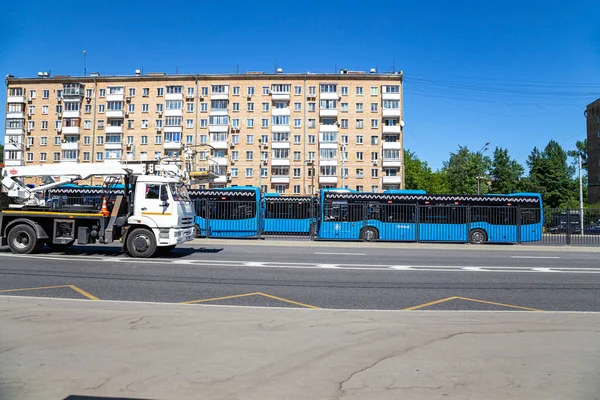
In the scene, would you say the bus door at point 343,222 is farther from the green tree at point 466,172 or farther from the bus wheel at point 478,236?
the green tree at point 466,172

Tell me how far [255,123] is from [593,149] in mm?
60227

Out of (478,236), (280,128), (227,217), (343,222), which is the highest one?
(280,128)

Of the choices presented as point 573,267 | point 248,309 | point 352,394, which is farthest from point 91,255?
point 573,267

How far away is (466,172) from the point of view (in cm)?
7575

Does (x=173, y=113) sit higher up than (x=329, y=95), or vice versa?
(x=329, y=95)

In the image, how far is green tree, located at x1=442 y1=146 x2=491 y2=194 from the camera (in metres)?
74.1

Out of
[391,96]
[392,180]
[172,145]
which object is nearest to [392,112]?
[391,96]

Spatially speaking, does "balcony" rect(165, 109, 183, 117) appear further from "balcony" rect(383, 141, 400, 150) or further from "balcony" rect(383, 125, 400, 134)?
"balcony" rect(383, 141, 400, 150)

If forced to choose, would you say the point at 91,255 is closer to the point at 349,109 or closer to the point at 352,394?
the point at 352,394

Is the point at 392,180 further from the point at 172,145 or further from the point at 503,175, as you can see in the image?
the point at 172,145

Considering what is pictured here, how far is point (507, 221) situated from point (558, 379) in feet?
76.5

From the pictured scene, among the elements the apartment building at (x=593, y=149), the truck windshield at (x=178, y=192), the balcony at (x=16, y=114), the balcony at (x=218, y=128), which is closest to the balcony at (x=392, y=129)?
the balcony at (x=218, y=128)

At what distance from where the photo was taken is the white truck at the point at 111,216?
589 inches

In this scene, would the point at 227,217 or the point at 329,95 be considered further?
the point at 329,95
